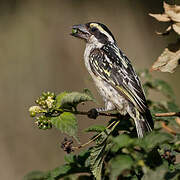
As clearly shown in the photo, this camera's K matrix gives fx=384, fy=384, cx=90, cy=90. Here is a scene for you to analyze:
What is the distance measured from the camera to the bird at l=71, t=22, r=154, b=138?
11.6ft

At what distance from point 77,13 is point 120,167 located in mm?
9361

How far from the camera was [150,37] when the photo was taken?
10852mm

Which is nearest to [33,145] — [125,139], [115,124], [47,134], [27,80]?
[47,134]

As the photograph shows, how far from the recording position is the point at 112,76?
3938 mm

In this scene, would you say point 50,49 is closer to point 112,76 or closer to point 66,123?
point 112,76

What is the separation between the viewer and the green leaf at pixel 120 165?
1.65 m

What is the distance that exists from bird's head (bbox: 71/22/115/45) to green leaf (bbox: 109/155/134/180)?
2.86 metres

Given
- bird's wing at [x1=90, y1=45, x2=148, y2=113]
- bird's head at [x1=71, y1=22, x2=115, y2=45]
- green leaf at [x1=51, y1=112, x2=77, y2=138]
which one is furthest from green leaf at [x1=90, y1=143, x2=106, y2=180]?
bird's head at [x1=71, y1=22, x2=115, y2=45]

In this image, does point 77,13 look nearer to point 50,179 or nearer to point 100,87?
point 100,87

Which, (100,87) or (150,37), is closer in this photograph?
(100,87)

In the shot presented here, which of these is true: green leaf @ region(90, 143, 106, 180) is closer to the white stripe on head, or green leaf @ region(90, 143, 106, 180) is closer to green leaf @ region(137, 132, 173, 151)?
green leaf @ region(137, 132, 173, 151)

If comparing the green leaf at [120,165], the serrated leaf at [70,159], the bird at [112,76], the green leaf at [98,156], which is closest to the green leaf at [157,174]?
the green leaf at [120,165]

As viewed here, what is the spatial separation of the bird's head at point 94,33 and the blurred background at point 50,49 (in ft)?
14.7

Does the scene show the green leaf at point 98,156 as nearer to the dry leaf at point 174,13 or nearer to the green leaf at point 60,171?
the green leaf at point 60,171
